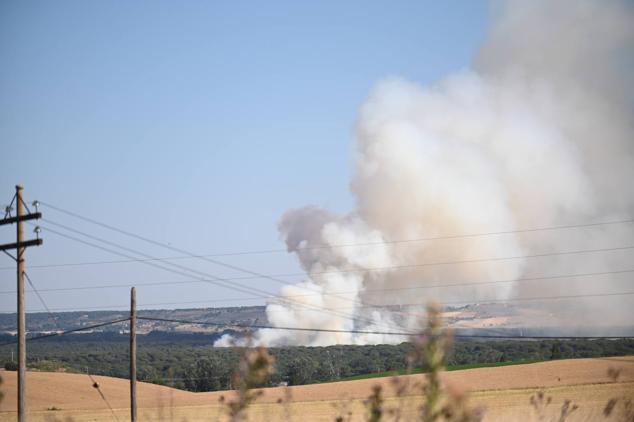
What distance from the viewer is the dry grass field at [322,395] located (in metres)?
37.6

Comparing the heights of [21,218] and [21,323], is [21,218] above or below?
above

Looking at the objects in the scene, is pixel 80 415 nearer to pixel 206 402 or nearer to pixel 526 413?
pixel 206 402

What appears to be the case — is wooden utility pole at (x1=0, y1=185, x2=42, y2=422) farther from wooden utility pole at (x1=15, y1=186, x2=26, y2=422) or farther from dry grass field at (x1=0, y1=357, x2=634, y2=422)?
dry grass field at (x1=0, y1=357, x2=634, y2=422)

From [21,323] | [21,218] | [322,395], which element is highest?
[21,218]

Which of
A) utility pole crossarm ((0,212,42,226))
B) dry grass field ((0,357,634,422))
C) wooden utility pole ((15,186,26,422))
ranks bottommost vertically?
dry grass field ((0,357,634,422))

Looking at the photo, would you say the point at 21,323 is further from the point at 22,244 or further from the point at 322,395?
the point at 322,395

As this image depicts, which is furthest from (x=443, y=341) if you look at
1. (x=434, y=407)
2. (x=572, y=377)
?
(x=572, y=377)

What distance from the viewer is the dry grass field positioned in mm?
37594

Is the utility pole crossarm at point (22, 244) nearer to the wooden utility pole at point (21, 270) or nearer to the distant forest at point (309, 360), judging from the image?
the wooden utility pole at point (21, 270)

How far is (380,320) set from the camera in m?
118

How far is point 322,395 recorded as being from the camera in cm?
5534

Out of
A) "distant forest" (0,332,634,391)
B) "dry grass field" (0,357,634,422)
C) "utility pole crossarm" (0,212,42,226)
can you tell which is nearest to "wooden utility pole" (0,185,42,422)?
"utility pole crossarm" (0,212,42,226)

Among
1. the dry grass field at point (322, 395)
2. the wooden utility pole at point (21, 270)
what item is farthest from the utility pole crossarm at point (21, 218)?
the dry grass field at point (322, 395)

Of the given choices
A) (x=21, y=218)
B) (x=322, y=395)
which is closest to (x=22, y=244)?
(x=21, y=218)
